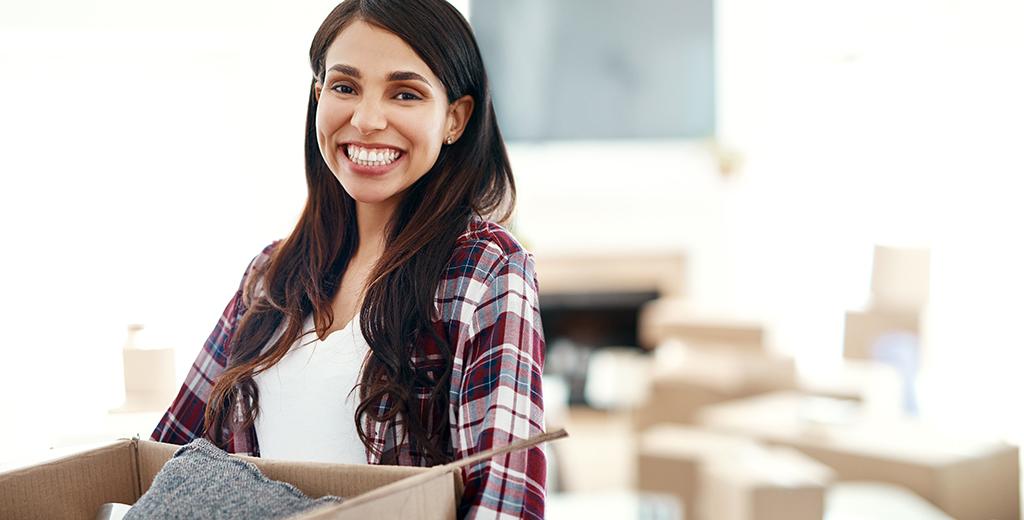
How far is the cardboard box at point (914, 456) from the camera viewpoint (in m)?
2.77

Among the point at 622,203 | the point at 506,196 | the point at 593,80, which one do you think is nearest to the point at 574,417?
the point at 622,203

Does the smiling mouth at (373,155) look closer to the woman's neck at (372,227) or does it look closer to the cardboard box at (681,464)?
the woman's neck at (372,227)

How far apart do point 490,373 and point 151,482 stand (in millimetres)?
313

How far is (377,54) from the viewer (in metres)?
1.03

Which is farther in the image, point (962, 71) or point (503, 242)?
point (962, 71)

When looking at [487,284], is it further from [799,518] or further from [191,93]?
[799,518]

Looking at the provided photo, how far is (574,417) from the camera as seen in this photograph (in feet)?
15.0

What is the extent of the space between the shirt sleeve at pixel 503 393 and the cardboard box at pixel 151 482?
127 mm

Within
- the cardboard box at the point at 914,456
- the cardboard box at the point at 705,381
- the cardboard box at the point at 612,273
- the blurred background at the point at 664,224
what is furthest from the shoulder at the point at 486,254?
the cardboard box at the point at 612,273

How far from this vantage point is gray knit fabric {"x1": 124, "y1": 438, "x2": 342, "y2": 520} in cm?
68

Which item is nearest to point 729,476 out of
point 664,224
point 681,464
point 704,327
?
point 681,464

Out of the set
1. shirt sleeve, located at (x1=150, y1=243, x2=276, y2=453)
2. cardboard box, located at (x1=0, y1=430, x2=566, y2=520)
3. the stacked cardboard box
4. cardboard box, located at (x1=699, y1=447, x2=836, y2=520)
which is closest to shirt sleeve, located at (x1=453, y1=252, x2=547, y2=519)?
cardboard box, located at (x1=0, y1=430, x2=566, y2=520)

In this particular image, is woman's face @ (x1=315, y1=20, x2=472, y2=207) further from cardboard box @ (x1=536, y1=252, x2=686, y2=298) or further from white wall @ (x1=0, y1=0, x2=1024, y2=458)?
cardboard box @ (x1=536, y1=252, x2=686, y2=298)

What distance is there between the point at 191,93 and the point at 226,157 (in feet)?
0.60
